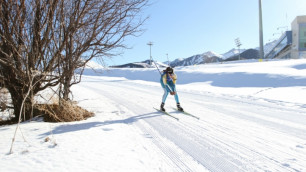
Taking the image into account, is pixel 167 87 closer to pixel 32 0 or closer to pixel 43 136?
pixel 43 136

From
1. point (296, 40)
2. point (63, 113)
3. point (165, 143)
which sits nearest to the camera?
point (165, 143)

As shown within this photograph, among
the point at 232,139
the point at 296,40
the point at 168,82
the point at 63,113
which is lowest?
the point at 232,139

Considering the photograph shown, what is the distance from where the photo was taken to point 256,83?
14.2m

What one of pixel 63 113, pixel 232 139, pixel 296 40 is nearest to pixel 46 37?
pixel 63 113

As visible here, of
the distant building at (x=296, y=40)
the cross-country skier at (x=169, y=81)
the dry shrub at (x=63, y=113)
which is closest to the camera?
the dry shrub at (x=63, y=113)

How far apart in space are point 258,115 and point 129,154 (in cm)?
425

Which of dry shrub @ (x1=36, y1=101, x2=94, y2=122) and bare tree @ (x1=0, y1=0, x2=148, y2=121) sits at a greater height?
bare tree @ (x1=0, y1=0, x2=148, y2=121)

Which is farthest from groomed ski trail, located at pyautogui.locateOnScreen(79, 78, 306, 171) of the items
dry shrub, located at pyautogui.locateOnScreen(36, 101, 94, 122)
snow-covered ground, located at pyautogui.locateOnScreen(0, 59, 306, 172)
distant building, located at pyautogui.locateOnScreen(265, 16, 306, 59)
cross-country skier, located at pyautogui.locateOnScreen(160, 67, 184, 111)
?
distant building, located at pyautogui.locateOnScreen(265, 16, 306, 59)

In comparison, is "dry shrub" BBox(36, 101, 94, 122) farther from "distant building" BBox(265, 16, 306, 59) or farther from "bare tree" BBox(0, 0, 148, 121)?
"distant building" BBox(265, 16, 306, 59)

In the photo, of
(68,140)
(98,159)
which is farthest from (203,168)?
(68,140)

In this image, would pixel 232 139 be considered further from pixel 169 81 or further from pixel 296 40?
pixel 296 40

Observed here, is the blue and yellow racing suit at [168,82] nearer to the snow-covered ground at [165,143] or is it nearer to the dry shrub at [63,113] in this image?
the snow-covered ground at [165,143]

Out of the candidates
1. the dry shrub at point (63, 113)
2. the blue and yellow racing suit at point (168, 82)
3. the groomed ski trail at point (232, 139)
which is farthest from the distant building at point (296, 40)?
the dry shrub at point (63, 113)

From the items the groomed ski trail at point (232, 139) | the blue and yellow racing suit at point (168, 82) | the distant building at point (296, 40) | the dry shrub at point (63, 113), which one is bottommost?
the groomed ski trail at point (232, 139)
